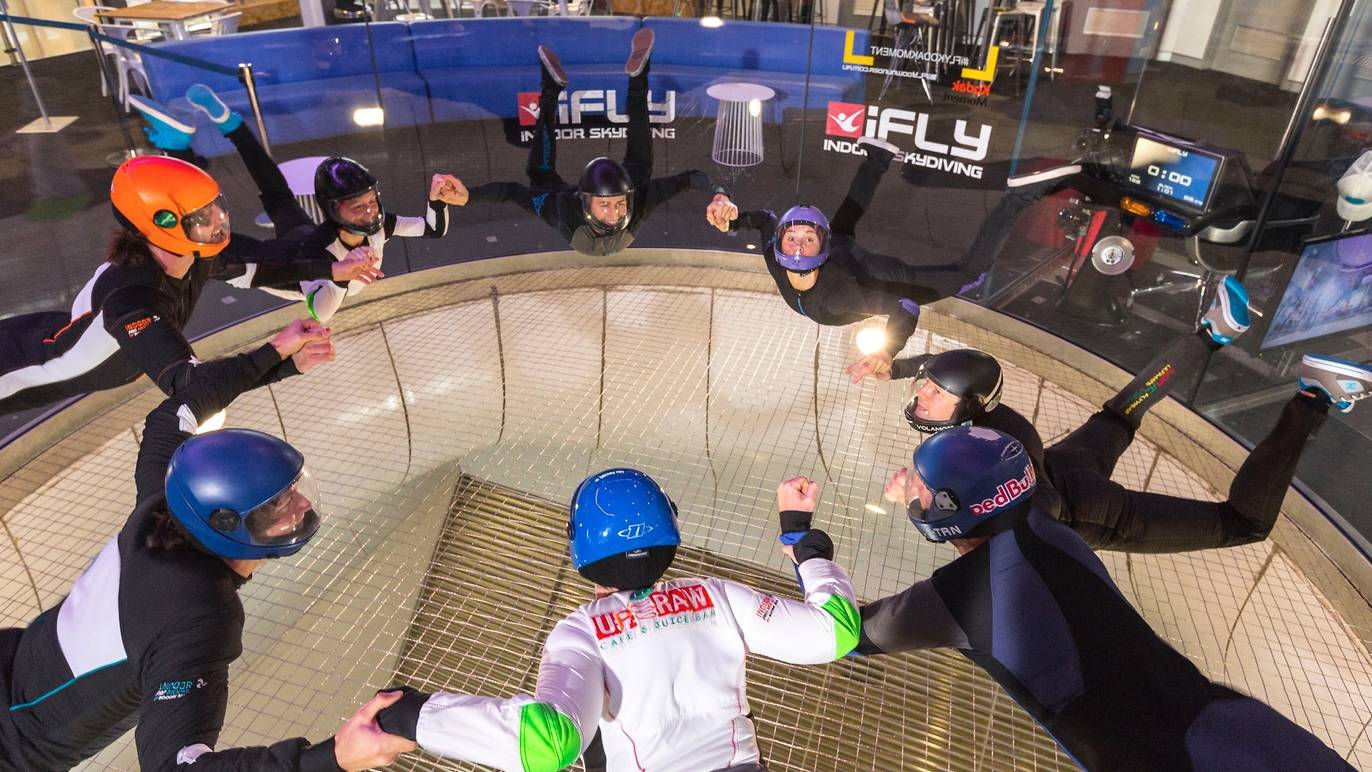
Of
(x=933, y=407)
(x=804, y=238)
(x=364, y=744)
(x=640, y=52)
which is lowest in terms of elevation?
(x=933, y=407)

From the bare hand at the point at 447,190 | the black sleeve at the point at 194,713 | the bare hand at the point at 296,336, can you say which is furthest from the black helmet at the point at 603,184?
the black sleeve at the point at 194,713

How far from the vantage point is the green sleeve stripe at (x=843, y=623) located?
2118 millimetres

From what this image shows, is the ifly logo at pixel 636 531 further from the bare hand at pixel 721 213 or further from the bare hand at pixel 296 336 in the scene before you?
the bare hand at pixel 721 213

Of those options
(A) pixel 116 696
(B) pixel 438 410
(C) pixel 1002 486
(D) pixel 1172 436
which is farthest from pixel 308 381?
(D) pixel 1172 436

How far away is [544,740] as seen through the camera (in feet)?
5.61

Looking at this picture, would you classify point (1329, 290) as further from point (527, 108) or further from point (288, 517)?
point (527, 108)

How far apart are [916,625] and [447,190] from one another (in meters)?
3.72

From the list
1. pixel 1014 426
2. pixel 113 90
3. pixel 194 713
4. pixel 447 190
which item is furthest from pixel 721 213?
pixel 113 90

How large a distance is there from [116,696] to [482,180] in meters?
6.04

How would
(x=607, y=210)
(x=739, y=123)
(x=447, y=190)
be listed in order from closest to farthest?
1. (x=607, y=210)
2. (x=447, y=190)
3. (x=739, y=123)

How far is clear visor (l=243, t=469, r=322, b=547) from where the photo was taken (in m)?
2.08

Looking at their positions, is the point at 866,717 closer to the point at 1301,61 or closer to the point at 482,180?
the point at 482,180

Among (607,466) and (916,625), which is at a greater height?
(916,625)

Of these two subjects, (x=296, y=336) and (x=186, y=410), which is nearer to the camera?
(x=186, y=410)
